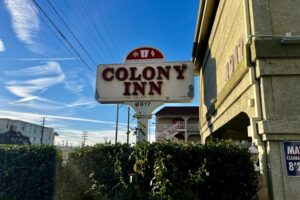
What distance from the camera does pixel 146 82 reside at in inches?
363

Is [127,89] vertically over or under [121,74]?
under

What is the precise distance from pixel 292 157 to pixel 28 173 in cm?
612

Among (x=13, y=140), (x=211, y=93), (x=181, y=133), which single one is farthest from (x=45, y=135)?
(x=211, y=93)

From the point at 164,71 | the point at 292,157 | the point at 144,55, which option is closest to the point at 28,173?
the point at 164,71

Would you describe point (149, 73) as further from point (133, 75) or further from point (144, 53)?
point (144, 53)

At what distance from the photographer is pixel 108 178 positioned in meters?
5.80

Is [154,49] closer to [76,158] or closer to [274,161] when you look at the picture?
[76,158]

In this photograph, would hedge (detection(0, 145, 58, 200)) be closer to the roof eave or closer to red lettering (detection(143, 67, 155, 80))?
red lettering (detection(143, 67, 155, 80))

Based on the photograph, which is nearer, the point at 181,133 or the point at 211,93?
the point at 211,93

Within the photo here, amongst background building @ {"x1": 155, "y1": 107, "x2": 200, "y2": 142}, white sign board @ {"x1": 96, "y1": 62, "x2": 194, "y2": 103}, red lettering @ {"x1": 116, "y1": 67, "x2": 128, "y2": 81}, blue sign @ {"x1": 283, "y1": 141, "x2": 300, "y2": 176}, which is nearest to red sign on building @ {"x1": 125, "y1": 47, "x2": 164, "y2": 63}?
white sign board @ {"x1": 96, "y1": 62, "x2": 194, "y2": 103}

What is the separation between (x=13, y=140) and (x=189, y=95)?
66.9 meters

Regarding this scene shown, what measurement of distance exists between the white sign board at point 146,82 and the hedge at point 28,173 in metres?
3.34

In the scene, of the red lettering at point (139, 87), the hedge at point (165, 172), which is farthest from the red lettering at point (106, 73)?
the hedge at point (165, 172)

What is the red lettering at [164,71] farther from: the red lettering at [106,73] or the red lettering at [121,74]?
the red lettering at [106,73]
